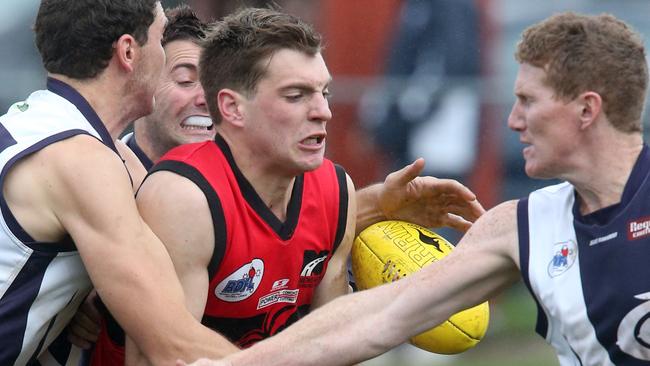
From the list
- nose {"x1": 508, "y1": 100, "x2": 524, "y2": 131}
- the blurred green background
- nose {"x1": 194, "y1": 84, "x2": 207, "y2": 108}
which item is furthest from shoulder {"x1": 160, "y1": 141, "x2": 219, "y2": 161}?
the blurred green background

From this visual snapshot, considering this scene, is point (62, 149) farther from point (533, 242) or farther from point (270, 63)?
point (533, 242)

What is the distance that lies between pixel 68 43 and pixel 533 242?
69.2 inches

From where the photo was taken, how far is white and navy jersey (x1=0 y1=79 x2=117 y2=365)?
13.9ft

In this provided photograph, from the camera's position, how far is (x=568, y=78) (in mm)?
3900

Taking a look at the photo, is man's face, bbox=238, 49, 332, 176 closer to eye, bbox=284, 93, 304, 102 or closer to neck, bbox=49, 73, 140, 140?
eye, bbox=284, 93, 304, 102

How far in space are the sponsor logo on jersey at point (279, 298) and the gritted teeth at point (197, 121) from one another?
1030 millimetres

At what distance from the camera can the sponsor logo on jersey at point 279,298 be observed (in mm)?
4785

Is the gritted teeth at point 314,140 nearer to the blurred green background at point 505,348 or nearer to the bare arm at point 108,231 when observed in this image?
the bare arm at point 108,231

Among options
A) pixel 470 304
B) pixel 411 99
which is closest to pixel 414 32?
pixel 411 99

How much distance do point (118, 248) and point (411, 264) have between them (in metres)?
1.28

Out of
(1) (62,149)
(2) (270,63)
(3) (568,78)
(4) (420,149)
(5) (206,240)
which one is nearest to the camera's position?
(3) (568,78)

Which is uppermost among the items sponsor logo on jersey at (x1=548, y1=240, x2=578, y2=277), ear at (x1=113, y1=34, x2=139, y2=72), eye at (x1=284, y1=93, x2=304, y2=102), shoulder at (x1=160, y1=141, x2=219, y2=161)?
ear at (x1=113, y1=34, x2=139, y2=72)

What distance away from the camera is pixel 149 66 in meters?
4.67

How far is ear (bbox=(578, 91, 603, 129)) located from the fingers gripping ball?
1231 mm
